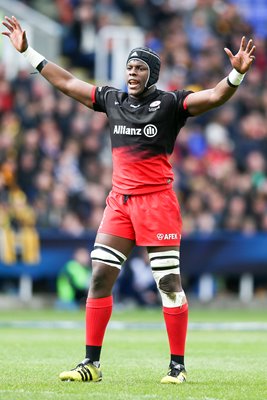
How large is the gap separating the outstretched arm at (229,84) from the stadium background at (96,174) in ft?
34.8

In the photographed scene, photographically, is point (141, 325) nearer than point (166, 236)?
No

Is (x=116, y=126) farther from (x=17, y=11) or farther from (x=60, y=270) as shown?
(x=17, y=11)

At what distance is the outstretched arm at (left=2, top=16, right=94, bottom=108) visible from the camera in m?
9.63

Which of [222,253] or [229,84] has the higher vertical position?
[229,84]

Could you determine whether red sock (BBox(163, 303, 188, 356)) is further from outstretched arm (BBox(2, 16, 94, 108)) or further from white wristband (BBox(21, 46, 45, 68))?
white wristband (BBox(21, 46, 45, 68))

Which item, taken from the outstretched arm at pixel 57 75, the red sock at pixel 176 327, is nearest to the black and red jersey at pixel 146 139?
the outstretched arm at pixel 57 75

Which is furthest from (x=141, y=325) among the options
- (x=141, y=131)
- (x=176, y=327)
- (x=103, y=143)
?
(x=141, y=131)

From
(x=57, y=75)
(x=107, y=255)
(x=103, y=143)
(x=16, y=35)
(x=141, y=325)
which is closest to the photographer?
(x=107, y=255)

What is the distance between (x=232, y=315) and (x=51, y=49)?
296 inches

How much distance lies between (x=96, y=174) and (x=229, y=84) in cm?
1208

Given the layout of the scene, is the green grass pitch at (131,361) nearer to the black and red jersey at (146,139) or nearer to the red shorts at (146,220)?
the red shorts at (146,220)

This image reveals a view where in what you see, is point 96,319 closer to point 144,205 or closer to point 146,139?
point 144,205

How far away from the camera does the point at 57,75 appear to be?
9.69m

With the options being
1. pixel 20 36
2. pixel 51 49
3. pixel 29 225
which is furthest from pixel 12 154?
pixel 20 36
